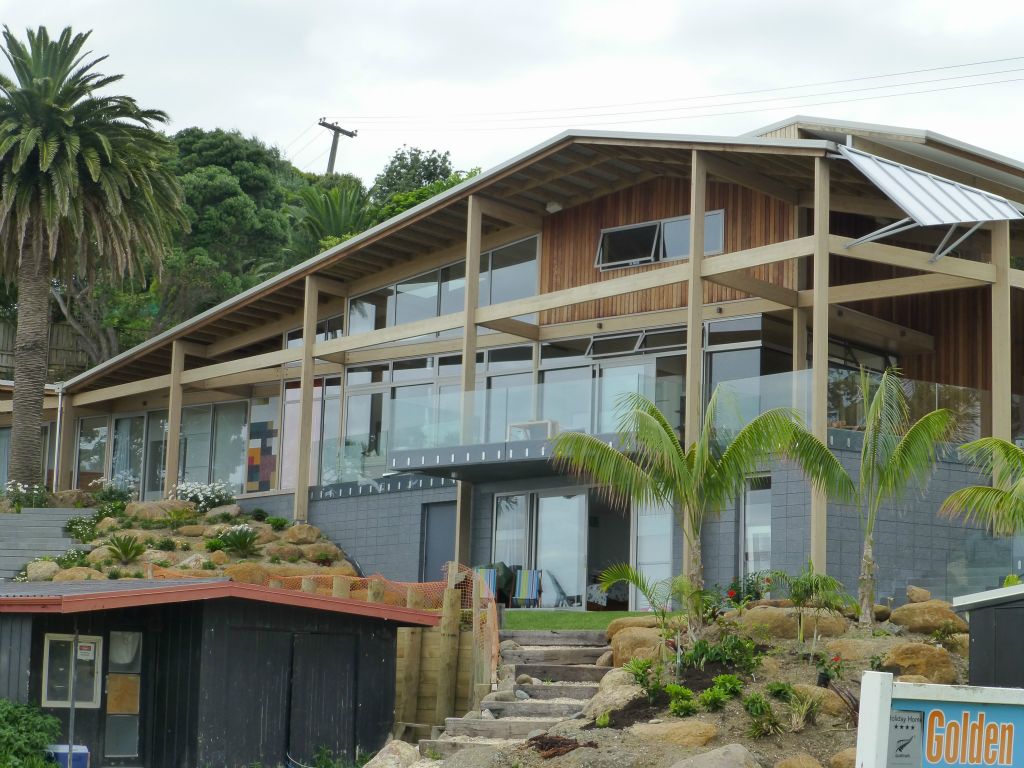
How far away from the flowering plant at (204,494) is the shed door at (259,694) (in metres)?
15.8

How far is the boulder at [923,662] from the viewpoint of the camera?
15.1m

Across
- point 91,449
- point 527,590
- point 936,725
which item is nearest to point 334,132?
point 91,449

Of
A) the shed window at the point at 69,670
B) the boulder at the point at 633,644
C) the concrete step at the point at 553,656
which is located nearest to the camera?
the shed window at the point at 69,670

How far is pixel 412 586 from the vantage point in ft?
69.5

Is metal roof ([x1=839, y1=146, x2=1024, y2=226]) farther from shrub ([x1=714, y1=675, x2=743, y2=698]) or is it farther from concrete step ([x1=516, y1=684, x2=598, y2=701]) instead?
concrete step ([x1=516, y1=684, x2=598, y2=701])

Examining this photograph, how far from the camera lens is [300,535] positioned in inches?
1128

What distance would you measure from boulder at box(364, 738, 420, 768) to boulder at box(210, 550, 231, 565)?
416 inches

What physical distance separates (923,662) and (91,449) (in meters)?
28.3

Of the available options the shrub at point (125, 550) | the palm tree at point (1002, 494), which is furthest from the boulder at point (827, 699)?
the shrub at point (125, 550)

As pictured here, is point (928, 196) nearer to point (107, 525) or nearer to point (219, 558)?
point (219, 558)

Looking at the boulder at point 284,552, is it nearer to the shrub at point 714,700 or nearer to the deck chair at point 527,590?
the deck chair at point 527,590

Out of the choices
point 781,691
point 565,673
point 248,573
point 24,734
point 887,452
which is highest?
point 887,452

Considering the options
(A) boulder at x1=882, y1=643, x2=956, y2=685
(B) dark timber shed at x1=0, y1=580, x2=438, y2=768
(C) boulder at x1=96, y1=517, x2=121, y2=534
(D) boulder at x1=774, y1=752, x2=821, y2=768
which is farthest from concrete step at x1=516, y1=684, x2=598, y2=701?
Answer: (C) boulder at x1=96, y1=517, x2=121, y2=534

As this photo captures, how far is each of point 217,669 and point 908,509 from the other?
1076 cm
